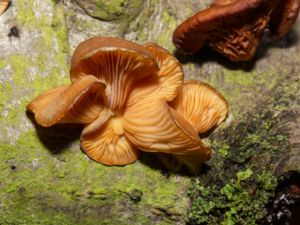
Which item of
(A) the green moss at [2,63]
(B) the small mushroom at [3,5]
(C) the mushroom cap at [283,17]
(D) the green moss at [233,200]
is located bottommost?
(D) the green moss at [233,200]

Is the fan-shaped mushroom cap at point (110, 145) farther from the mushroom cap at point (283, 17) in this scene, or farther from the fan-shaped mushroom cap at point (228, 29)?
the mushroom cap at point (283, 17)

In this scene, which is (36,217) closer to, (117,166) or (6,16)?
(117,166)

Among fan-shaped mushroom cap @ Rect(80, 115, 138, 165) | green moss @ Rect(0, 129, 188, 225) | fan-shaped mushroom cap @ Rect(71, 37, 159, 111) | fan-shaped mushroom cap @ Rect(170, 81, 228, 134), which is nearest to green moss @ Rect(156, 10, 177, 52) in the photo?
fan-shaped mushroom cap @ Rect(170, 81, 228, 134)

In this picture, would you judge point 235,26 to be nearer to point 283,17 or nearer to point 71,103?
point 283,17

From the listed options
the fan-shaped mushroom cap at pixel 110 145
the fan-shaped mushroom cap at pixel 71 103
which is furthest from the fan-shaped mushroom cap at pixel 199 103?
the fan-shaped mushroom cap at pixel 71 103

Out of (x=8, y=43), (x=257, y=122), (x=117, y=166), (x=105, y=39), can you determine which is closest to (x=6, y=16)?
(x=8, y=43)

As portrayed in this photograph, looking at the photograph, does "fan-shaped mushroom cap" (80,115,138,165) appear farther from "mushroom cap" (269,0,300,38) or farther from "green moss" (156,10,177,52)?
"mushroom cap" (269,0,300,38)
